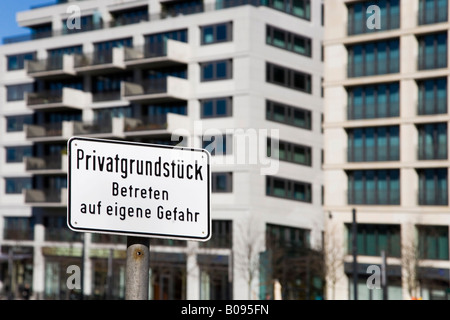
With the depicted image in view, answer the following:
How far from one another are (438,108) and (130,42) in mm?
25553

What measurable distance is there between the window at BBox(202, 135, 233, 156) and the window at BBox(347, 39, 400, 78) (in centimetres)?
951

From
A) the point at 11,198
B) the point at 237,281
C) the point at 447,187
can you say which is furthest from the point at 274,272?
the point at 11,198

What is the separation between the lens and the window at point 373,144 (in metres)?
59.2

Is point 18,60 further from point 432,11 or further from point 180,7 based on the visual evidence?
point 432,11

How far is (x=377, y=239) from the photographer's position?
59.5 meters

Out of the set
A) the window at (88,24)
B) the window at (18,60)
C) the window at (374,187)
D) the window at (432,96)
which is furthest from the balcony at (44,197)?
the window at (432,96)

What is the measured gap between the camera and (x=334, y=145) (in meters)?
61.2

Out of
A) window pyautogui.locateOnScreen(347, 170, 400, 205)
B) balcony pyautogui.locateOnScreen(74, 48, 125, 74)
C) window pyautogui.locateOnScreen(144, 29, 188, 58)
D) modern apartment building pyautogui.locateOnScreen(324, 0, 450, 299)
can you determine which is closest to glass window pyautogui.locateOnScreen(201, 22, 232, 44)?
window pyautogui.locateOnScreen(144, 29, 188, 58)

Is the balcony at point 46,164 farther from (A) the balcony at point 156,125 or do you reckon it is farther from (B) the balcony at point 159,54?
(B) the balcony at point 159,54

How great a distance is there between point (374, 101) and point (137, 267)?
187ft

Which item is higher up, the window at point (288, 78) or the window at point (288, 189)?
the window at point (288, 78)

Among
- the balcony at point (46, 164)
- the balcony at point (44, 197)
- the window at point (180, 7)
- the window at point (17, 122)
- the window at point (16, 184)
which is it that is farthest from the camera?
the window at point (17, 122)

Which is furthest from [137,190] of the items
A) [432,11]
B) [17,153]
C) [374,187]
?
[17,153]

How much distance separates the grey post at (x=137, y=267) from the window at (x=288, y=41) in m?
62.0
